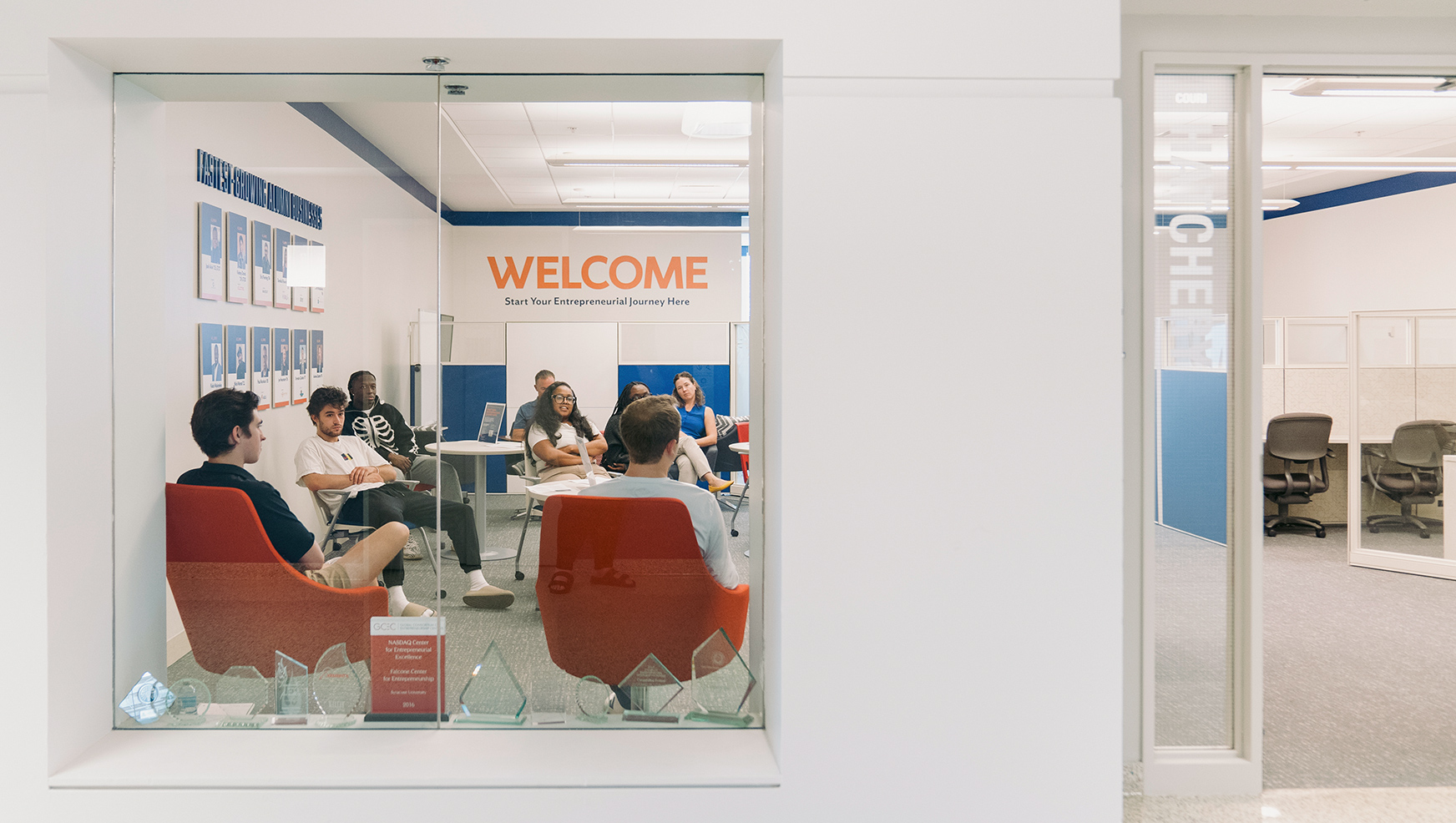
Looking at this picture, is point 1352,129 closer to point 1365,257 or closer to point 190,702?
point 1365,257

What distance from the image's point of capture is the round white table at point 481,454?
2.35 m

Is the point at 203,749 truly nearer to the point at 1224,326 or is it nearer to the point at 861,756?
the point at 861,756

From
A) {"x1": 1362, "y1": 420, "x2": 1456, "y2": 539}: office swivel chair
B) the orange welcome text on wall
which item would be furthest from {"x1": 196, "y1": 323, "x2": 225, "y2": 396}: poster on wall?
{"x1": 1362, "y1": 420, "x2": 1456, "y2": 539}: office swivel chair

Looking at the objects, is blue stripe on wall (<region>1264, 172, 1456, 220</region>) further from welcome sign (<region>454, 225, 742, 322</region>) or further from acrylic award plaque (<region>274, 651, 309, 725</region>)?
acrylic award plaque (<region>274, 651, 309, 725</region>)

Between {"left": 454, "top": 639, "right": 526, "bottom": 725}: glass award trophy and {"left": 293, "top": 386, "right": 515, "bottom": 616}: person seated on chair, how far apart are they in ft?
0.57

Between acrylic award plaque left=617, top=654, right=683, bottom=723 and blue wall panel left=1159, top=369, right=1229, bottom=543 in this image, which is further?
blue wall panel left=1159, top=369, right=1229, bottom=543

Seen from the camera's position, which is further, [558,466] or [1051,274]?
[558,466]

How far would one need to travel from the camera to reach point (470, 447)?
2357 millimetres

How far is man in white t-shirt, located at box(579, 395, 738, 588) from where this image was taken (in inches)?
92.2

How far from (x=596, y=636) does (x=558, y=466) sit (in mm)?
483

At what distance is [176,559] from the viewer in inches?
93.7

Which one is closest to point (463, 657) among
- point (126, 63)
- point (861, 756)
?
point (861, 756)

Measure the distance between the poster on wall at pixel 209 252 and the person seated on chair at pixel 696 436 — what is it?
1.31 m

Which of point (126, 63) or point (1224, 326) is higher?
point (126, 63)
